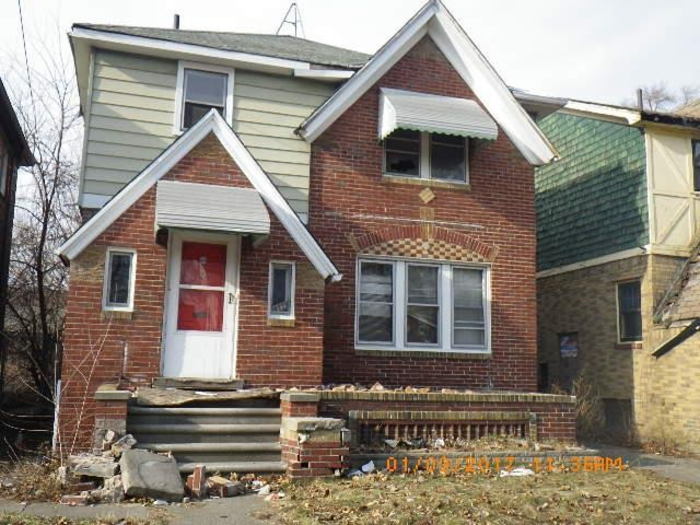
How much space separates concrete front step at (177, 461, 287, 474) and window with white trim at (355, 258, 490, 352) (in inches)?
169

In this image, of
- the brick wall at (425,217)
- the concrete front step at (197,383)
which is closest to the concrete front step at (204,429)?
the concrete front step at (197,383)

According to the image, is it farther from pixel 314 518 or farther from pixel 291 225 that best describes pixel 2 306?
pixel 314 518

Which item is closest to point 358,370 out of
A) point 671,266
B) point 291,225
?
point 291,225

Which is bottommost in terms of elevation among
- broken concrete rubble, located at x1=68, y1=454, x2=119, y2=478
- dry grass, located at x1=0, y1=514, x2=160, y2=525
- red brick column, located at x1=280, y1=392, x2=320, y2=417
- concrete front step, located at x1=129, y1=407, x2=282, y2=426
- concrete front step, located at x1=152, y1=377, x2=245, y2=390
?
dry grass, located at x1=0, y1=514, x2=160, y2=525

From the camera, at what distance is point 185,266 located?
11.0m

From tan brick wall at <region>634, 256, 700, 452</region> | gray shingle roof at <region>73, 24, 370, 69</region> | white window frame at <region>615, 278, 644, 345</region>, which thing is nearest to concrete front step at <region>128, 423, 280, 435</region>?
gray shingle roof at <region>73, 24, 370, 69</region>

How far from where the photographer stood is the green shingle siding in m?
15.2

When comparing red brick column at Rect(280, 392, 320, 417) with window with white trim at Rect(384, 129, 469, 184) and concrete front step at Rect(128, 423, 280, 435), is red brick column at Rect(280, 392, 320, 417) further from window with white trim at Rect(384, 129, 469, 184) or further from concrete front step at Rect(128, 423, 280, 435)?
window with white trim at Rect(384, 129, 469, 184)

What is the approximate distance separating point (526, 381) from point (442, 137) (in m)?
4.94

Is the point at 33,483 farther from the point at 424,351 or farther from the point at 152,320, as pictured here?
the point at 424,351

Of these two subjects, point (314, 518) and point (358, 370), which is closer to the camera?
point (314, 518)

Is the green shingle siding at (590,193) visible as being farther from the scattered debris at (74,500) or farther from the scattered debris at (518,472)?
the scattered debris at (74,500)

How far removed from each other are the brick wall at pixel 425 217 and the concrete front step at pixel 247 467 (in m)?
3.82

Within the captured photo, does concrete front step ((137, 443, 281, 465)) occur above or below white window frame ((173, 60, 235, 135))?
below
